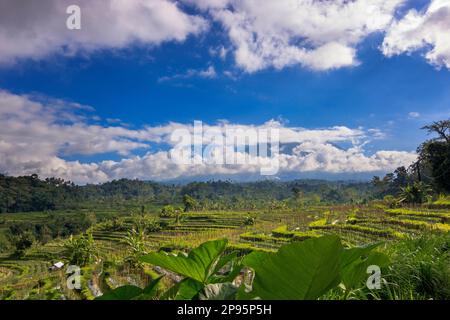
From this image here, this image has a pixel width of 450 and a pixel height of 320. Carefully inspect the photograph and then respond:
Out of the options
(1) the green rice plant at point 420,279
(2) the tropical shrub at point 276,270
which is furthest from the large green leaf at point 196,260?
(1) the green rice plant at point 420,279

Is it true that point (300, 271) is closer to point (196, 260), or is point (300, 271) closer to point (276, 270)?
point (276, 270)

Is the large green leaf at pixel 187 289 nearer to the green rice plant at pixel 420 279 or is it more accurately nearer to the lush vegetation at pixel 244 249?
the lush vegetation at pixel 244 249

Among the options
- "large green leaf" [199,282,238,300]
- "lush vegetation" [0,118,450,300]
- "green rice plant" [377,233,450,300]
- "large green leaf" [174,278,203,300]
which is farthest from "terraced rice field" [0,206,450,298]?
"large green leaf" [199,282,238,300]

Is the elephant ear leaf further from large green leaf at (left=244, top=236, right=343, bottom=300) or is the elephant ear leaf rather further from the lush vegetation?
large green leaf at (left=244, top=236, right=343, bottom=300)

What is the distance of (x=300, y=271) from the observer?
649 mm

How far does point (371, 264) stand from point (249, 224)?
37.1 m

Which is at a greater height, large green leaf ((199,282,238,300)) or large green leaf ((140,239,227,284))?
large green leaf ((140,239,227,284))

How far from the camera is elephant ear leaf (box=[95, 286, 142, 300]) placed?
713mm

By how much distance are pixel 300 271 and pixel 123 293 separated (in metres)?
0.32

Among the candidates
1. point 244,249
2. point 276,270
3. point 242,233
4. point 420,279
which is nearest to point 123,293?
point 276,270

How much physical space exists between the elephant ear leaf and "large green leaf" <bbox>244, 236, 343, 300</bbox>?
22 centimetres
